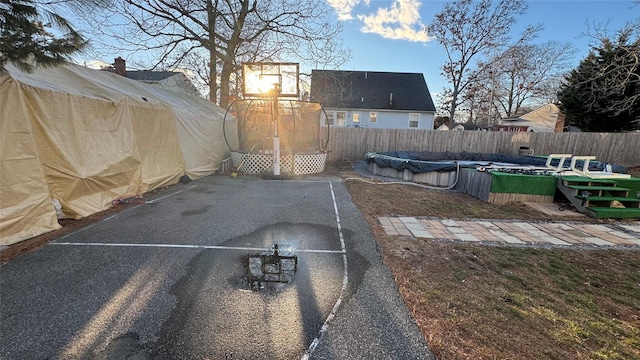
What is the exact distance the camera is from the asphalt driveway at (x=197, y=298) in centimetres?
190

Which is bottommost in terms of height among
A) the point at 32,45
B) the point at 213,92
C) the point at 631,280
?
the point at 631,280

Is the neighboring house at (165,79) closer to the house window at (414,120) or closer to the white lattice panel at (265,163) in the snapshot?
the white lattice panel at (265,163)

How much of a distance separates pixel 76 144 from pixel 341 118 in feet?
66.7

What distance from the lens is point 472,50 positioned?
68.5 feet

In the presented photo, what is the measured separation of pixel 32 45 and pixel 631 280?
684cm

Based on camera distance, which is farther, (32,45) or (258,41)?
(258,41)

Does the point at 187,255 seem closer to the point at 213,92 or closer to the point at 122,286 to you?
the point at 122,286

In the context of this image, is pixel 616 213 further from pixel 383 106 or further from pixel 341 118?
pixel 341 118

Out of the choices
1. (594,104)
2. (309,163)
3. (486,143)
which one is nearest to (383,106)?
(486,143)

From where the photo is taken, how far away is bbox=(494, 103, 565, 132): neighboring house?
22.9 meters

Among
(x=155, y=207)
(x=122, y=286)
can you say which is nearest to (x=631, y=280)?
(x=122, y=286)

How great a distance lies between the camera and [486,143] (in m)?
12.6

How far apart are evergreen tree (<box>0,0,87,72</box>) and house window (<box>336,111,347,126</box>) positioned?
21177 mm

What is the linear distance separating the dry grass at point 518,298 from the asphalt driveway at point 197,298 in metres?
0.27
